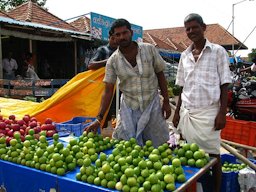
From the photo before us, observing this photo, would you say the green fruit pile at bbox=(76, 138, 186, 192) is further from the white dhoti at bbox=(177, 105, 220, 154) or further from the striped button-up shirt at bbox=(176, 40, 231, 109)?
the striped button-up shirt at bbox=(176, 40, 231, 109)

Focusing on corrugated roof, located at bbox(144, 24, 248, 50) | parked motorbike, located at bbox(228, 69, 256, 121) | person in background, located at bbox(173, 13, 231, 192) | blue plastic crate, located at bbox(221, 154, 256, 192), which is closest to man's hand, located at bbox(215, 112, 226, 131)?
person in background, located at bbox(173, 13, 231, 192)

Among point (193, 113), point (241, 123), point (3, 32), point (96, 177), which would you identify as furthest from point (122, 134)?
point (3, 32)

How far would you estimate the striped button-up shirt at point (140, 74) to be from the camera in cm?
300

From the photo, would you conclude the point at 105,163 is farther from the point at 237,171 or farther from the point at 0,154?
the point at 237,171

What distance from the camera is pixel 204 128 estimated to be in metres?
2.75

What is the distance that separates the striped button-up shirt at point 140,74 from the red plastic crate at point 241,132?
2294 mm

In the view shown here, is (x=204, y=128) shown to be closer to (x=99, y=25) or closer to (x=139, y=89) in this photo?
(x=139, y=89)

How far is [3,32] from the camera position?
8234 millimetres

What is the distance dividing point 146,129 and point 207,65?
918 mm

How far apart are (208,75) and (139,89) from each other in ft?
2.27

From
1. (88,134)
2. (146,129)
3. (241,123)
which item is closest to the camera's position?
(88,134)

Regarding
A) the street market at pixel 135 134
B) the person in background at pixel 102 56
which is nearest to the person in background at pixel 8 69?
the street market at pixel 135 134

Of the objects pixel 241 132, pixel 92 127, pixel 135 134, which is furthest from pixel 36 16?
pixel 135 134

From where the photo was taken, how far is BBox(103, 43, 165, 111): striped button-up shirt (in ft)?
9.85
